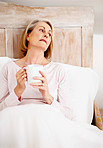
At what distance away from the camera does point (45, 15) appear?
4.25 feet

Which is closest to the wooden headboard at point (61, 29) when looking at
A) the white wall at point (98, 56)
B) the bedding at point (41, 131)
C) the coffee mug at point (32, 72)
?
the white wall at point (98, 56)

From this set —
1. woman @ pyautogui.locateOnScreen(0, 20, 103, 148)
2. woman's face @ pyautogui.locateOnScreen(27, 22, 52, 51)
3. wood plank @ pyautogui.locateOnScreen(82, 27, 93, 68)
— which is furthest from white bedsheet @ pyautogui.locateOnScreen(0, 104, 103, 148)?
wood plank @ pyautogui.locateOnScreen(82, 27, 93, 68)

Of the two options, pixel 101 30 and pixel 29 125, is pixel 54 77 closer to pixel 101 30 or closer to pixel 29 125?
pixel 29 125

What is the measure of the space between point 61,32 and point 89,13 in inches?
10.1

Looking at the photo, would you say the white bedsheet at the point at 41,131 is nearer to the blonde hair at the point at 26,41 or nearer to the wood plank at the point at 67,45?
the blonde hair at the point at 26,41

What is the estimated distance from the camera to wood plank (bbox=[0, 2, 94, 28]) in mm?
1249

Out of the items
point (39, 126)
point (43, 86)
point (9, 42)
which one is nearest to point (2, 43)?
point (9, 42)

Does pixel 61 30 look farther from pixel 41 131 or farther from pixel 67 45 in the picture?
pixel 41 131

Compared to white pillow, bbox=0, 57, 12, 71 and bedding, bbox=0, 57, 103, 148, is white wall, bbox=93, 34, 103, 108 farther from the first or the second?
bedding, bbox=0, 57, 103, 148

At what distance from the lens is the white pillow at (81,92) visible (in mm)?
1107

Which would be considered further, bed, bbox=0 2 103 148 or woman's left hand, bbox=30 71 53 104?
bed, bbox=0 2 103 148

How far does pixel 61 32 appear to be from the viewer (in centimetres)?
130

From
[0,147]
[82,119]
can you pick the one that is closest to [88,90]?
[82,119]

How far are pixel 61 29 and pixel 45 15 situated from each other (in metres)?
0.16
